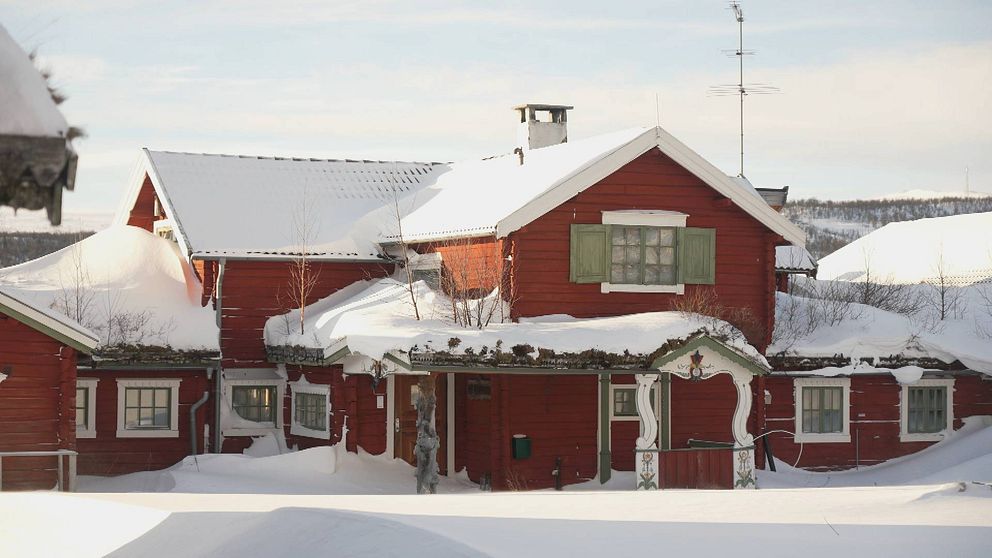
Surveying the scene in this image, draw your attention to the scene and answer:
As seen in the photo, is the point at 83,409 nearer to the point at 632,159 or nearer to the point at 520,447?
the point at 520,447

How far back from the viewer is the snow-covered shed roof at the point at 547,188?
84.1ft

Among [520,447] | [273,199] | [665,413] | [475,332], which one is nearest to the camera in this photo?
[475,332]

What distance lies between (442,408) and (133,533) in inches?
455

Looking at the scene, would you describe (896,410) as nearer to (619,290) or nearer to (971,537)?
(619,290)

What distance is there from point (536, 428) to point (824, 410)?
6440 millimetres

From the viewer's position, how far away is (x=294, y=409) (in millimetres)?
28703

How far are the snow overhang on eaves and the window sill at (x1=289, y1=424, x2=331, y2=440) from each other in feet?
17.6

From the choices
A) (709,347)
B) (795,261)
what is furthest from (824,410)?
(795,261)

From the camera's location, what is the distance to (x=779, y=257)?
37.2m

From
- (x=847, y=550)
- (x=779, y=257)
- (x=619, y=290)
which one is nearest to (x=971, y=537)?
(x=847, y=550)

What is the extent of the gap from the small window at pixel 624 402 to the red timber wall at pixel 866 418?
9.65 ft

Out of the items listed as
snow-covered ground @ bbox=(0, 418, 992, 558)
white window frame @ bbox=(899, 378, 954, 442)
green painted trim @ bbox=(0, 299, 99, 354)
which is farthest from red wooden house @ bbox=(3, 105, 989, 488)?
snow-covered ground @ bbox=(0, 418, 992, 558)

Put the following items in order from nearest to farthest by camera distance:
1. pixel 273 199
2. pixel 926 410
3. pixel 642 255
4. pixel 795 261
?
pixel 642 255
pixel 926 410
pixel 273 199
pixel 795 261

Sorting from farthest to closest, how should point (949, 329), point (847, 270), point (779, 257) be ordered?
1. point (847, 270)
2. point (779, 257)
3. point (949, 329)
